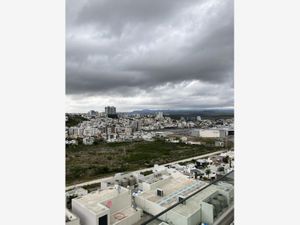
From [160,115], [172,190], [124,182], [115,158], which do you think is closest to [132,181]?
[124,182]

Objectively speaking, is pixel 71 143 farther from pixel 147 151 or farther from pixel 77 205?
pixel 77 205

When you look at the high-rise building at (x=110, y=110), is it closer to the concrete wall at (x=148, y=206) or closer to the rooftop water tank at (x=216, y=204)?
the concrete wall at (x=148, y=206)

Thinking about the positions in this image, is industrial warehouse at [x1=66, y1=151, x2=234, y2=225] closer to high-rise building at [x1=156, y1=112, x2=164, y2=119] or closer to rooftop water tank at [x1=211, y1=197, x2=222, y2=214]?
rooftop water tank at [x1=211, y1=197, x2=222, y2=214]

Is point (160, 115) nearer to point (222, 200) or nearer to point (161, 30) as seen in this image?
Answer: point (161, 30)

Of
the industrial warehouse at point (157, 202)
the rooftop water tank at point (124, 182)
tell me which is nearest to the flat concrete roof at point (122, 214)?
the industrial warehouse at point (157, 202)

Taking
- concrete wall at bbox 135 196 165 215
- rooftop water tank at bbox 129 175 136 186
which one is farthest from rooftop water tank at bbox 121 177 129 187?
concrete wall at bbox 135 196 165 215
